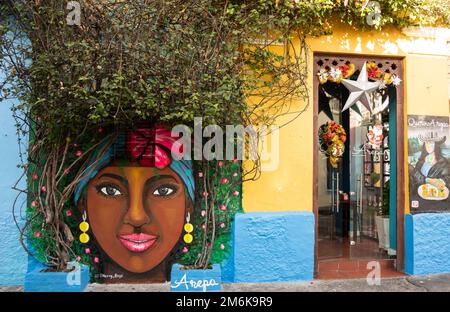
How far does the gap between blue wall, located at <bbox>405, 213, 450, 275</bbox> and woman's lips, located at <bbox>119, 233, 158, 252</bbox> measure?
13.8 ft

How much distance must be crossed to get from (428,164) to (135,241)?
4.91 meters

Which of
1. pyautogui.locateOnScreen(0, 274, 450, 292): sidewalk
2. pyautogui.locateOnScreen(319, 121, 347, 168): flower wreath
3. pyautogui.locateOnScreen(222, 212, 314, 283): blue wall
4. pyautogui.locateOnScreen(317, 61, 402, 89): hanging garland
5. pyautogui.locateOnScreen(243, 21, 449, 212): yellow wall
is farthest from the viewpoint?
pyautogui.locateOnScreen(319, 121, 347, 168): flower wreath

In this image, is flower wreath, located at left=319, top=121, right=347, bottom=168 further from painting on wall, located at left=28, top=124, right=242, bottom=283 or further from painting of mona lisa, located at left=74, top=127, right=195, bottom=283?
painting of mona lisa, located at left=74, top=127, right=195, bottom=283

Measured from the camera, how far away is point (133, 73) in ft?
14.2

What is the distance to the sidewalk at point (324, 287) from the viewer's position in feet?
16.8

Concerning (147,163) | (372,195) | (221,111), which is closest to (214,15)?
(221,111)

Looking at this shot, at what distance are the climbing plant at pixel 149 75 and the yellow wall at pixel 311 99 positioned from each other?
20 centimetres

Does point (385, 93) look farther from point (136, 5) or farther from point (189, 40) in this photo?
point (136, 5)

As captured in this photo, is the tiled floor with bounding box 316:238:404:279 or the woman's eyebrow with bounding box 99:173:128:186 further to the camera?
the tiled floor with bounding box 316:238:404:279

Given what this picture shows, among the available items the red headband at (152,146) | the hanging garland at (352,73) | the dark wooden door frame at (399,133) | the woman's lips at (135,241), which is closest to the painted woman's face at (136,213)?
the woman's lips at (135,241)

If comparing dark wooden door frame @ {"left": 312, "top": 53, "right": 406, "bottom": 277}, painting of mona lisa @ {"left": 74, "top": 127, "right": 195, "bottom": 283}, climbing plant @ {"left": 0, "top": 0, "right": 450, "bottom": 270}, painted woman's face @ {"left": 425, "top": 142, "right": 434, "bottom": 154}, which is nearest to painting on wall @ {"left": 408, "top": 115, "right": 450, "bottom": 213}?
painted woman's face @ {"left": 425, "top": 142, "right": 434, "bottom": 154}

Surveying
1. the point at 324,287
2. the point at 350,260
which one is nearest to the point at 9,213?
the point at 324,287

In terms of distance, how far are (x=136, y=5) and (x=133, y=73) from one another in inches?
40.7

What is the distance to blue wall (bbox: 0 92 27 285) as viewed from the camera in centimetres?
511
